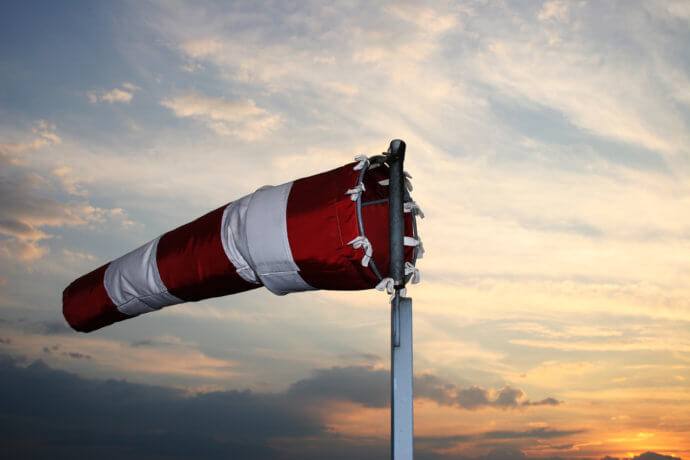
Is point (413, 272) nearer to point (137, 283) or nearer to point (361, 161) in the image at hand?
point (361, 161)

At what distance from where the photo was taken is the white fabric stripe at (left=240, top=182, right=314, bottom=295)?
4.17 meters

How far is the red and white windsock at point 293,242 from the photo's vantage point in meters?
4.00

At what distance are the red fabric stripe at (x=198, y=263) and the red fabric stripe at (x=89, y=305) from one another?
88cm

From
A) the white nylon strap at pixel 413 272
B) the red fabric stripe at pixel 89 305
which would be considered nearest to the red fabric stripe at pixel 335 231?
the white nylon strap at pixel 413 272

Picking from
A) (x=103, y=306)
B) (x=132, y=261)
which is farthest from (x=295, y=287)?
(x=103, y=306)

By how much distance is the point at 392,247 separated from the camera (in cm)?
402

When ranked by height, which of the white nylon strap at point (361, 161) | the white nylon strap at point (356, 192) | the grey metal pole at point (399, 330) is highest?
the white nylon strap at point (361, 161)

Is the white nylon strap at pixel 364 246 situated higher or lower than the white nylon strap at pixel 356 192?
lower

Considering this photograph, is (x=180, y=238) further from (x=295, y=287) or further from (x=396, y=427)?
(x=396, y=427)

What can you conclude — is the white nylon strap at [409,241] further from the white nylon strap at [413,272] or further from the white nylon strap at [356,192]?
the white nylon strap at [356,192]

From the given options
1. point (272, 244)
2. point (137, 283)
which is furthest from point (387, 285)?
point (137, 283)

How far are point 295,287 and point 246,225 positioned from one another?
552mm

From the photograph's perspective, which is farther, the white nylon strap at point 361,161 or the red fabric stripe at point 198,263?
the red fabric stripe at point 198,263

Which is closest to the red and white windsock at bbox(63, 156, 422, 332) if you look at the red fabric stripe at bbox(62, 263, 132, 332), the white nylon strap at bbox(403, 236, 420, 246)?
the white nylon strap at bbox(403, 236, 420, 246)
